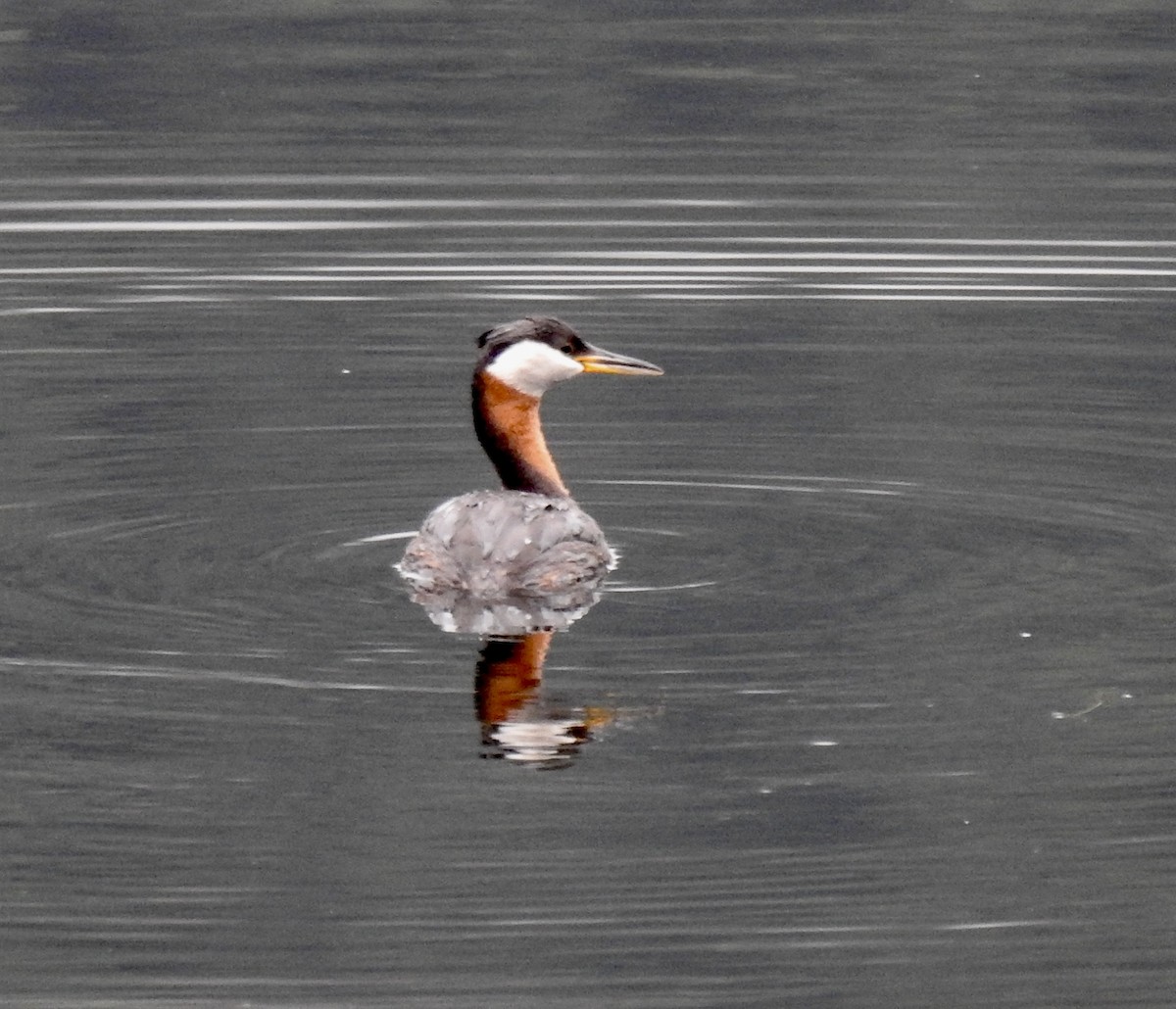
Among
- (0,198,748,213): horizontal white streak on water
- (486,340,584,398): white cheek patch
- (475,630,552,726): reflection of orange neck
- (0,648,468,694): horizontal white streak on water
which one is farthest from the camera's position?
(0,198,748,213): horizontal white streak on water

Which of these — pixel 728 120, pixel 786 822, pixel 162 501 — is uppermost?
pixel 786 822

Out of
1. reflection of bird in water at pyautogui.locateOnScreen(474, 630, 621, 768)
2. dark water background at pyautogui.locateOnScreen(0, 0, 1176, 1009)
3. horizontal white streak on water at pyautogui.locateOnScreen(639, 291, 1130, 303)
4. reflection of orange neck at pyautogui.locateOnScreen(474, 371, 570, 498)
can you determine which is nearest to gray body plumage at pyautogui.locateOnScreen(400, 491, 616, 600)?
dark water background at pyautogui.locateOnScreen(0, 0, 1176, 1009)

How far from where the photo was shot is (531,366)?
11.2 meters

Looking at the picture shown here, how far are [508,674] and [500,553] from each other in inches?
45.6

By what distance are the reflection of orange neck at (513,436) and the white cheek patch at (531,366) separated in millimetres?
34

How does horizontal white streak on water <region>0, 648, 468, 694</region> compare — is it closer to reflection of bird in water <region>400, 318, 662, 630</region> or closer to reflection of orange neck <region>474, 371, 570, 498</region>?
reflection of bird in water <region>400, 318, 662, 630</region>

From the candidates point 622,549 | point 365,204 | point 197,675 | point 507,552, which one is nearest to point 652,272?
point 365,204

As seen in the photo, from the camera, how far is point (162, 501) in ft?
37.4

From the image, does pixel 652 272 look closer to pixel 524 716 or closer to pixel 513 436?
pixel 513 436

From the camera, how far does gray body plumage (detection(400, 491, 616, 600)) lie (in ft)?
33.1

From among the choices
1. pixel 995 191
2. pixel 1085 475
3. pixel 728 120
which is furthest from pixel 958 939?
pixel 728 120

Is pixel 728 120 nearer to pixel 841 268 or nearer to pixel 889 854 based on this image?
pixel 841 268

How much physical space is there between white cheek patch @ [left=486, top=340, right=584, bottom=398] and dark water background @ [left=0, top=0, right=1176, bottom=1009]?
2.16 feet

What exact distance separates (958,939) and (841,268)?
10185mm
